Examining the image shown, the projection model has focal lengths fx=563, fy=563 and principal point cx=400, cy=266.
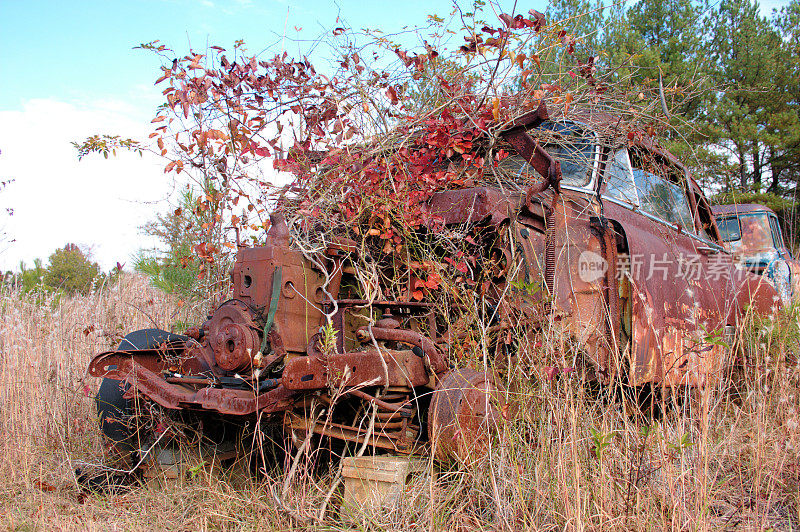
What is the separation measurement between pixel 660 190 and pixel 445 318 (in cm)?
269

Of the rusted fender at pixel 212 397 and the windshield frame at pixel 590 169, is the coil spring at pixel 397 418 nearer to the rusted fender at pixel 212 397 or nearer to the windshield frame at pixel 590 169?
the rusted fender at pixel 212 397

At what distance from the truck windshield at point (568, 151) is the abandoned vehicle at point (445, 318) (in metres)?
0.01

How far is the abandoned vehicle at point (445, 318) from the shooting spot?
2729 mm

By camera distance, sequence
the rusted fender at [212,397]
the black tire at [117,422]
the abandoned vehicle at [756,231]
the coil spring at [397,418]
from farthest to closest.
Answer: the abandoned vehicle at [756,231] < the black tire at [117,422] < the coil spring at [397,418] < the rusted fender at [212,397]

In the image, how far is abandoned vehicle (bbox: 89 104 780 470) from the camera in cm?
273

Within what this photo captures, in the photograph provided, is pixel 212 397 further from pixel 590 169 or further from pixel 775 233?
pixel 775 233

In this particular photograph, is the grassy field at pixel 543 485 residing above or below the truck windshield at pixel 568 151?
below

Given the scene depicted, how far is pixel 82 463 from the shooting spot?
3410 millimetres

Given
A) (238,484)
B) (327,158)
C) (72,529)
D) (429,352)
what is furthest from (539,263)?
(72,529)

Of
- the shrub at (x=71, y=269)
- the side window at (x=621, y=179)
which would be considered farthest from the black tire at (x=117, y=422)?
the shrub at (x=71, y=269)

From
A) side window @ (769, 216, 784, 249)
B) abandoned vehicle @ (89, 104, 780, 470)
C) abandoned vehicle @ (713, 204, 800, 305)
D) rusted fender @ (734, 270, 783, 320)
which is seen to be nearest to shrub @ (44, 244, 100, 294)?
abandoned vehicle @ (89, 104, 780, 470)

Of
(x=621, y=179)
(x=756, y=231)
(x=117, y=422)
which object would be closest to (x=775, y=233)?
(x=756, y=231)

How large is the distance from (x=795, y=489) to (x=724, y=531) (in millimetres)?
706

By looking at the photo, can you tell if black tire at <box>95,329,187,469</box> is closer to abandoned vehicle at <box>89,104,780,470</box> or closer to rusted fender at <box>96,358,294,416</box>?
abandoned vehicle at <box>89,104,780,470</box>
